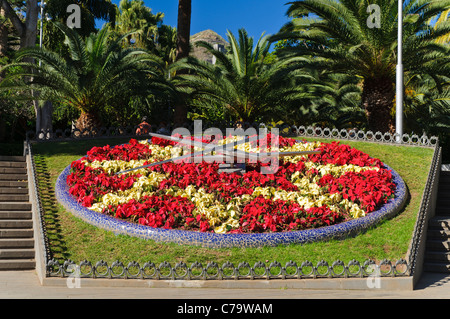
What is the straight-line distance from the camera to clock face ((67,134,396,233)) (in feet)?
31.8

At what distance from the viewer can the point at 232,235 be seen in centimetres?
905

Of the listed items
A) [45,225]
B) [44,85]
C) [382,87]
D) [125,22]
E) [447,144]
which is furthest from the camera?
[125,22]

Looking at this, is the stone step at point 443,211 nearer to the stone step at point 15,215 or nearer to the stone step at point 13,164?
the stone step at point 15,215

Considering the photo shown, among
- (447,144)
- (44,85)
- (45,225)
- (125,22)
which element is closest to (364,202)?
(45,225)

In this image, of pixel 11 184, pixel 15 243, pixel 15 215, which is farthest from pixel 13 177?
pixel 15 243

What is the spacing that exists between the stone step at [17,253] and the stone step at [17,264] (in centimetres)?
18

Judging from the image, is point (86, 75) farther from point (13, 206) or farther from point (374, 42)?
point (374, 42)

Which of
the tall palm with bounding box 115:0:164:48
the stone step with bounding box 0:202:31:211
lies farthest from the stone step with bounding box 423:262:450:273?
the tall palm with bounding box 115:0:164:48

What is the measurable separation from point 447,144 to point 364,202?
16.7 meters

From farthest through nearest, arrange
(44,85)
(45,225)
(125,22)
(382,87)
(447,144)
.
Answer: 1. (125,22)
2. (447,144)
3. (382,87)
4. (44,85)
5. (45,225)

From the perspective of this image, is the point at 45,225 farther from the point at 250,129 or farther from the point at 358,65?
the point at 358,65

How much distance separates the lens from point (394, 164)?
44.0 ft

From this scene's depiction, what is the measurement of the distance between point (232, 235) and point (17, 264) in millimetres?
4014

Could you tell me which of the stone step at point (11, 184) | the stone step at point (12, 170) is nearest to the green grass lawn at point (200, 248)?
the stone step at point (11, 184)
